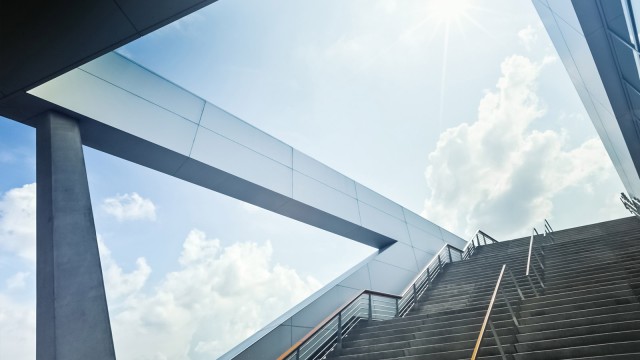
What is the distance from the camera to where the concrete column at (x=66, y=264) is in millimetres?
4094

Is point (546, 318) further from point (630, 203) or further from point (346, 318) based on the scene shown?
point (630, 203)

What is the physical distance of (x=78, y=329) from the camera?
4.21 meters

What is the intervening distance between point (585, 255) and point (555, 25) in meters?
6.02

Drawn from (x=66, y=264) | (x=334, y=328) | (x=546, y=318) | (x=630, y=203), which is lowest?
(x=546, y=318)

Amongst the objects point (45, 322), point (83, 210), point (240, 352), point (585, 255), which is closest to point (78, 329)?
point (45, 322)

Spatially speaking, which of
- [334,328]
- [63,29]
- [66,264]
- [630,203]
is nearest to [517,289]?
[334,328]

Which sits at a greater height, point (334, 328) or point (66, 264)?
point (66, 264)

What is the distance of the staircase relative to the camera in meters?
4.73

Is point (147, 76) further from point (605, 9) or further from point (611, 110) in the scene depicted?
point (611, 110)

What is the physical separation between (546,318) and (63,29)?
7.81 metres

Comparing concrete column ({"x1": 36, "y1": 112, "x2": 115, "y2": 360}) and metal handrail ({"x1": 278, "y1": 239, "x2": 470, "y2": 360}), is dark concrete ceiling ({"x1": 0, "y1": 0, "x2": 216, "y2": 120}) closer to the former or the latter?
concrete column ({"x1": 36, "y1": 112, "x2": 115, "y2": 360})

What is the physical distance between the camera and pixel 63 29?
11.1 feet

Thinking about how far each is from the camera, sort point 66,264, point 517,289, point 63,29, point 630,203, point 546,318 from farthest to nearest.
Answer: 1. point 630,203
2. point 517,289
3. point 546,318
4. point 66,264
5. point 63,29

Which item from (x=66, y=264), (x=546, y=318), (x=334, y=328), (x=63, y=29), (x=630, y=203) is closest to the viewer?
(x=63, y=29)
